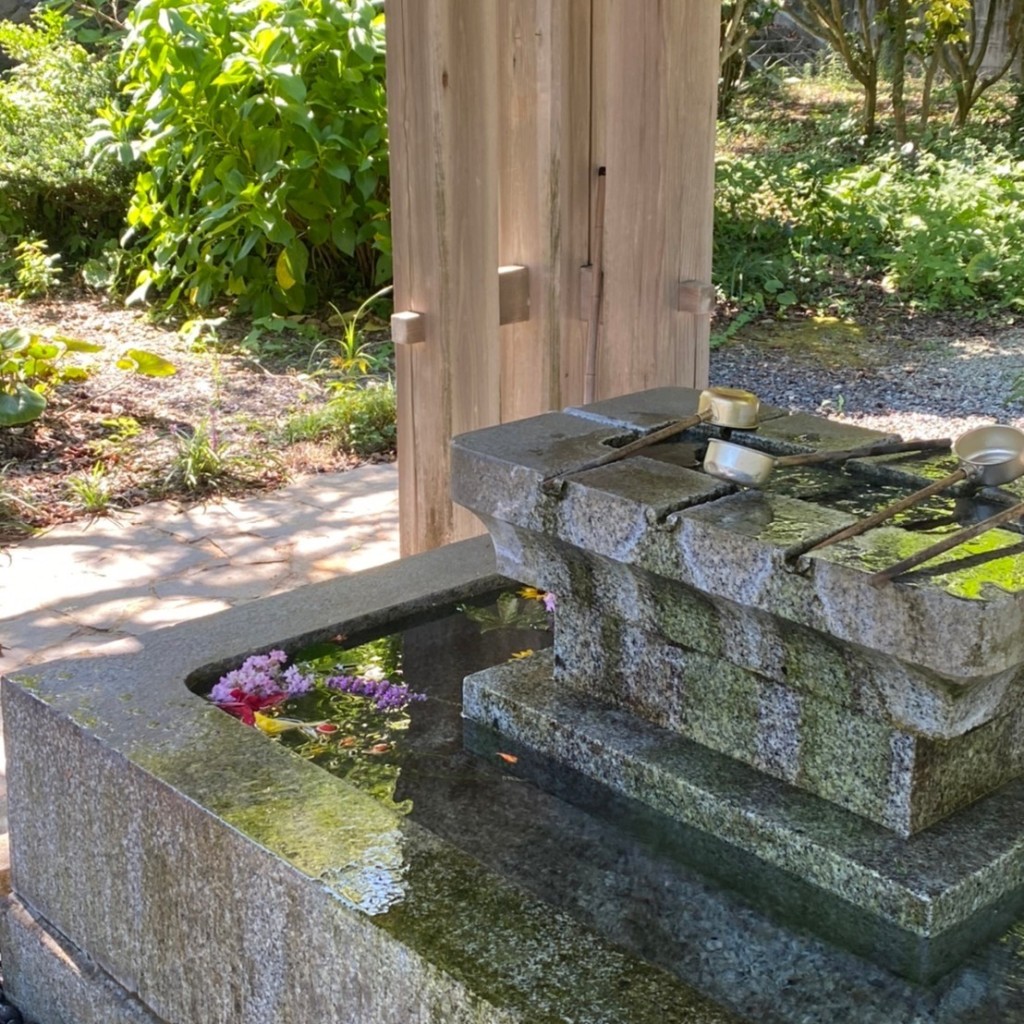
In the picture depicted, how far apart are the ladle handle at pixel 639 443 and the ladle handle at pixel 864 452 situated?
16 centimetres

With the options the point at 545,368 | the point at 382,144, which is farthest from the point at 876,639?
the point at 382,144

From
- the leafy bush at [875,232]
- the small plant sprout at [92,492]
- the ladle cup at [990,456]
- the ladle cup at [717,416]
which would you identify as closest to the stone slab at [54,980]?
the ladle cup at [717,416]

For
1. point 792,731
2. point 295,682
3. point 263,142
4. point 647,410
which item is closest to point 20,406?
point 263,142

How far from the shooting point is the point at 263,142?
7.68 m

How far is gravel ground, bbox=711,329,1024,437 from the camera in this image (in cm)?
718

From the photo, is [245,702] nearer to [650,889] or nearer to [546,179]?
[650,889]

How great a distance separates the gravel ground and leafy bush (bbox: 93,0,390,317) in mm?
2195

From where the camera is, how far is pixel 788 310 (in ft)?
29.9

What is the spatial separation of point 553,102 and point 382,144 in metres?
4.53

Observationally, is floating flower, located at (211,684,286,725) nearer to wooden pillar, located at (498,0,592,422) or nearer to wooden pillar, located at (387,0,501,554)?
wooden pillar, located at (387,0,501,554)

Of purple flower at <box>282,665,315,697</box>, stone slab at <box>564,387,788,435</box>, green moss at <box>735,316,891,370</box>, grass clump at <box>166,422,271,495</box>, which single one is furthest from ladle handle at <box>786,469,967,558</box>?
green moss at <box>735,316,891,370</box>

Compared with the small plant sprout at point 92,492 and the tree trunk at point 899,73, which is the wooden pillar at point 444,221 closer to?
the small plant sprout at point 92,492

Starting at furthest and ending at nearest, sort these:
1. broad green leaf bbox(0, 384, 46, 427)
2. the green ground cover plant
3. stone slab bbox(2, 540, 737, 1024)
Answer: the green ground cover plant < broad green leaf bbox(0, 384, 46, 427) < stone slab bbox(2, 540, 737, 1024)

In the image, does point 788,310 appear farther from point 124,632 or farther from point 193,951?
point 193,951
